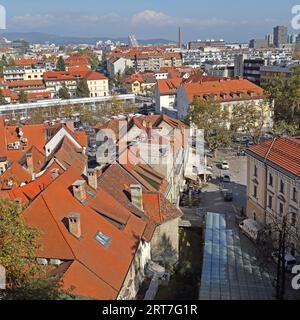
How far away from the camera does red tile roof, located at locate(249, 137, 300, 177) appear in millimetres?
20436

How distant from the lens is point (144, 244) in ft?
57.2

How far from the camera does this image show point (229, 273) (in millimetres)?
17781

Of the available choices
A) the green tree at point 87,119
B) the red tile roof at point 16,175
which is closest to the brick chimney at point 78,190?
the red tile roof at point 16,175

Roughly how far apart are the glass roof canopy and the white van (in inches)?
34.6

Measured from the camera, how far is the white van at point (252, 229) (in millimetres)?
22297

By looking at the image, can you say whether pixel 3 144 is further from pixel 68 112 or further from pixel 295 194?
pixel 68 112

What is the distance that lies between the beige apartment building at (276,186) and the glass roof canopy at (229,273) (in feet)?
7.23

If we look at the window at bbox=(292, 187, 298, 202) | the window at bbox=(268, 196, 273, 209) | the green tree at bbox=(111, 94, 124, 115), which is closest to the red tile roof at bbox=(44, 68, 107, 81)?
the green tree at bbox=(111, 94, 124, 115)

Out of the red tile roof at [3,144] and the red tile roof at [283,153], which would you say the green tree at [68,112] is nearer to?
the red tile roof at [3,144]

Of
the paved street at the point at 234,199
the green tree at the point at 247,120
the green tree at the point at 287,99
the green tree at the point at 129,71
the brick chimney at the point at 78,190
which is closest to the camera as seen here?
the brick chimney at the point at 78,190

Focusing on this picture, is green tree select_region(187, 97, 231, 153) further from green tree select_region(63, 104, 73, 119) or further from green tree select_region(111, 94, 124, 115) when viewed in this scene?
green tree select_region(63, 104, 73, 119)
